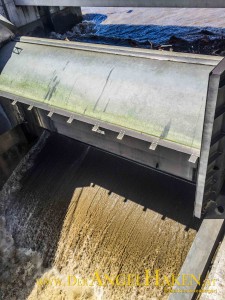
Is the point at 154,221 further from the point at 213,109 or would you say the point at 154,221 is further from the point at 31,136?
the point at 31,136

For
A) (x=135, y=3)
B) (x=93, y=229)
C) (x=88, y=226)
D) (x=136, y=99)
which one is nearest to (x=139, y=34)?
(x=135, y=3)

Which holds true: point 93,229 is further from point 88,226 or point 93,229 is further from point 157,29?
point 157,29

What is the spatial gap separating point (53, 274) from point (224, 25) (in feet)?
92.8

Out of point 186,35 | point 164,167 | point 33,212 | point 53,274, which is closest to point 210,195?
point 164,167

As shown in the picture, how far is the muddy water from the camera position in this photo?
11.2 metres

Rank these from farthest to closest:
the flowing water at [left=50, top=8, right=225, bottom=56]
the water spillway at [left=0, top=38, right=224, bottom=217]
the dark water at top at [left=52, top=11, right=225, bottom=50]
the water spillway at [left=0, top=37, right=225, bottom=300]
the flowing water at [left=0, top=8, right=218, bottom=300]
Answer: the dark water at top at [left=52, top=11, right=225, bottom=50]
the flowing water at [left=50, top=8, right=225, bottom=56]
the flowing water at [left=0, top=8, right=218, bottom=300]
the water spillway at [left=0, top=37, right=225, bottom=300]
the water spillway at [left=0, top=38, right=224, bottom=217]

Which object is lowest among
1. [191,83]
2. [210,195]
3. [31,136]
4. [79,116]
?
[210,195]

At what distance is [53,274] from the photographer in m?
12.3

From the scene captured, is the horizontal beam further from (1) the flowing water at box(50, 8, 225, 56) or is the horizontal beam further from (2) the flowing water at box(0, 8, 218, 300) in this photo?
(2) the flowing water at box(0, 8, 218, 300)

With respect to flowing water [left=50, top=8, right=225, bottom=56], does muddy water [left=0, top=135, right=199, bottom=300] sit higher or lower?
lower

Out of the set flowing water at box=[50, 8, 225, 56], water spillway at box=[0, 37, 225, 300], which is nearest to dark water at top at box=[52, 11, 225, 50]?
flowing water at box=[50, 8, 225, 56]

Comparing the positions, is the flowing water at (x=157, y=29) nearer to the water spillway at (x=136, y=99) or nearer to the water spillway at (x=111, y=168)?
the water spillway at (x=136, y=99)

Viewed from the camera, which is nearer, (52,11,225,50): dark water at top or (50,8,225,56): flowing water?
(50,8,225,56): flowing water

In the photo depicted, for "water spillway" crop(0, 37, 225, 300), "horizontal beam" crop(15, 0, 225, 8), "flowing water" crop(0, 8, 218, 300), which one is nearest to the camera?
"water spillway" crop(0, 37, 225, 300)
